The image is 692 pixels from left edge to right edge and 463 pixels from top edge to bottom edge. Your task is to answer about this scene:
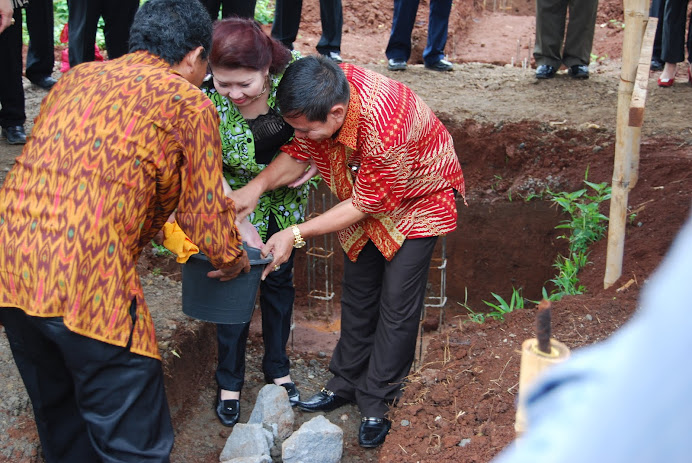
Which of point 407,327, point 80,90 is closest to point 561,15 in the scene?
point 407,327

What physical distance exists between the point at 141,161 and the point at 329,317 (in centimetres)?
344

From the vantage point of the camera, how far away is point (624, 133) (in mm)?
3635

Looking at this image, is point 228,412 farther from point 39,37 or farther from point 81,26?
point 39,37

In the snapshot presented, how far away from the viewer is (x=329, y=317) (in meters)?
5.54

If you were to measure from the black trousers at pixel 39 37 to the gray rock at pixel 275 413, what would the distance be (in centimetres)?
374

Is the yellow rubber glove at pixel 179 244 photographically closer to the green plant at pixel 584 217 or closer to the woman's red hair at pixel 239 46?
the woman's red hair at pixel 239 46

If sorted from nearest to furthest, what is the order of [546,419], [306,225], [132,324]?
[546,419] < [132,324] < [306,225]

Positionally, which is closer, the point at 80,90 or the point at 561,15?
the point at 80,90

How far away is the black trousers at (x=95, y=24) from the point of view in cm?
509

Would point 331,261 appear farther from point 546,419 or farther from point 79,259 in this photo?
point 546,419

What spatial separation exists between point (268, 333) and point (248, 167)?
3.13 ft

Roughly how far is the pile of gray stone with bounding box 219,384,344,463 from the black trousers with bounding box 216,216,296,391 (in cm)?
24

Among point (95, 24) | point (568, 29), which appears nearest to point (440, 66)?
point (568, 29)

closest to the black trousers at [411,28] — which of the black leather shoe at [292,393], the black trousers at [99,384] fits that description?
the black leather shoe at [292,393]
